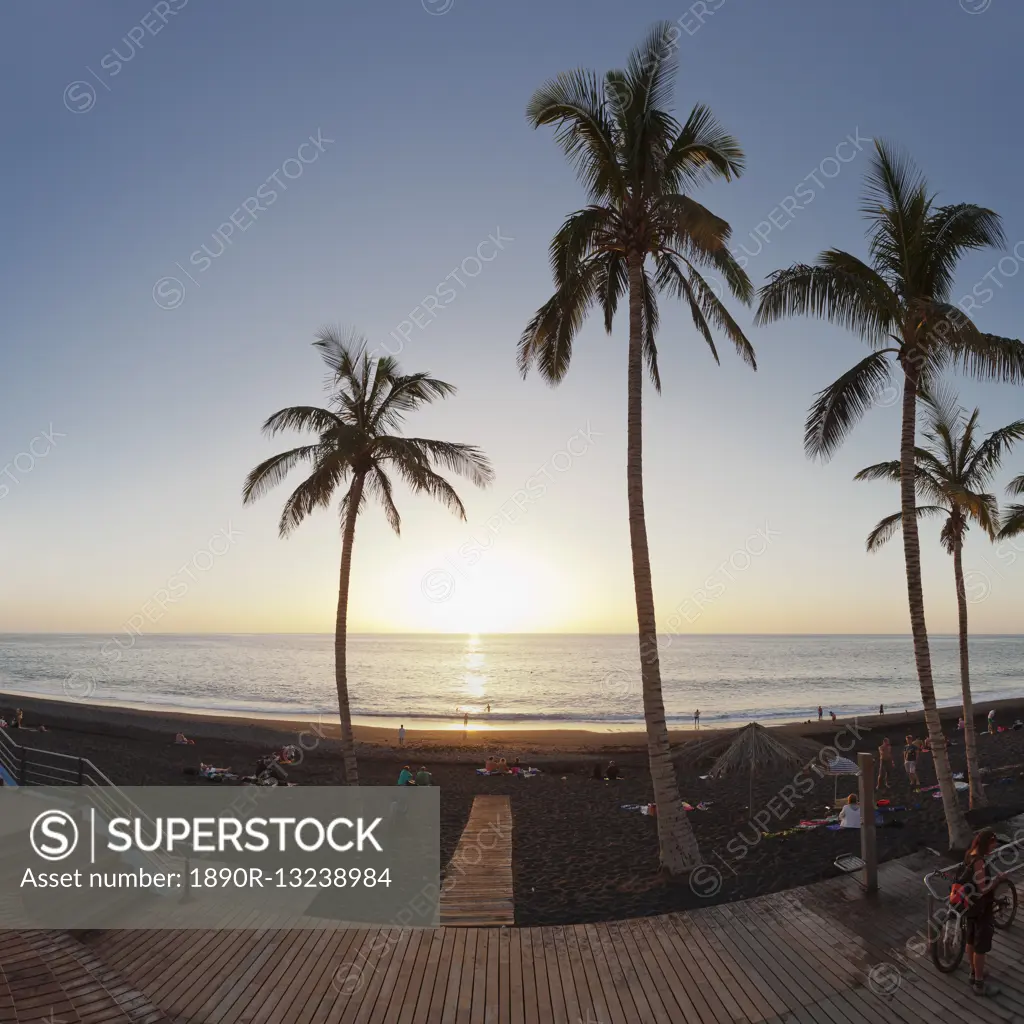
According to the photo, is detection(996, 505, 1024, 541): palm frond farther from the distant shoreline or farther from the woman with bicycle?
the distant shoreline

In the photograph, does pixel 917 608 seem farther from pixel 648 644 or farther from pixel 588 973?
pixel 588 973

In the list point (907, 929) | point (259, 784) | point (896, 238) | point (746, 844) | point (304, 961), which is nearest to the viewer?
point (304, 961)

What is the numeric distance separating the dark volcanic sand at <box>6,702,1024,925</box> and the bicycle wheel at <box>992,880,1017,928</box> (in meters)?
2.61

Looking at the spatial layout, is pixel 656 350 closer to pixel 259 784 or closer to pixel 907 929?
pixel 907 929

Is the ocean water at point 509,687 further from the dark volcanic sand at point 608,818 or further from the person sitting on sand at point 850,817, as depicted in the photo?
the person sitting on sand at point 850,817

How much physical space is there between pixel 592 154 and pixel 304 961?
45.3ft

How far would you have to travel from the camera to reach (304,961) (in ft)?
28.2

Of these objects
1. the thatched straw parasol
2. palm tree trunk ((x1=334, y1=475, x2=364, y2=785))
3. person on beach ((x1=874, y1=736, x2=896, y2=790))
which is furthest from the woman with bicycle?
person on beach ((x1=874, y1=736, x2=896, y2=790))

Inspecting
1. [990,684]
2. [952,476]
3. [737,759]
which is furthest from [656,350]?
[990,684]

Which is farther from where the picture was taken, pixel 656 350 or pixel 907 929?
pixel 656 350

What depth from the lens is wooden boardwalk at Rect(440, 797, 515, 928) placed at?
10.8 meters

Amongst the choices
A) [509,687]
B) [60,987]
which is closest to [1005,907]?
[60,987]

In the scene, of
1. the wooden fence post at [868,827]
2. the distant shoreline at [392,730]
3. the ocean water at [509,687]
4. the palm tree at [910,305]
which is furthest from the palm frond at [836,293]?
the ocean water at [509,687]

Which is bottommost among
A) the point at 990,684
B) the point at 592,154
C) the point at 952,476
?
the point at 990,684
